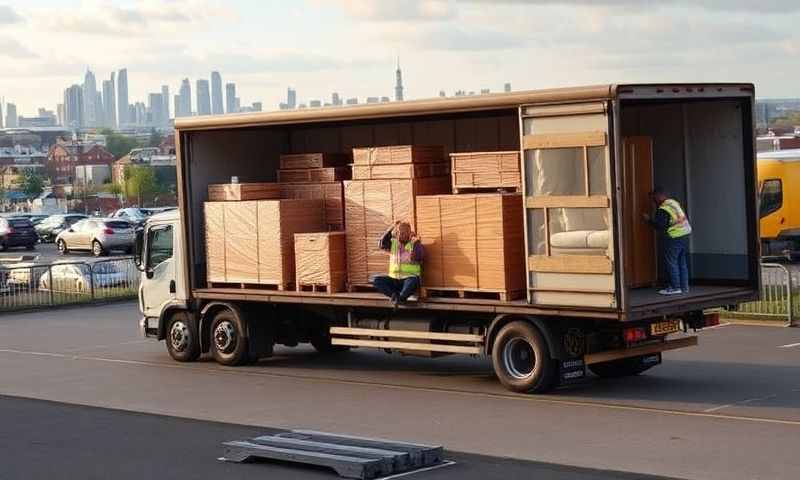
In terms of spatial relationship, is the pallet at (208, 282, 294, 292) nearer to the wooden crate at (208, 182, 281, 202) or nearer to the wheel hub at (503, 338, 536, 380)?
the wooden crate at (208, 182, 281, 202)

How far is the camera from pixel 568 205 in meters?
15.8

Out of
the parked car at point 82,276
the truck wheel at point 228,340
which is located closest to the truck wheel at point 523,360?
the truck wheel at point 228,340

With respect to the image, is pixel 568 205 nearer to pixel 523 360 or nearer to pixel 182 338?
pixel 523 360

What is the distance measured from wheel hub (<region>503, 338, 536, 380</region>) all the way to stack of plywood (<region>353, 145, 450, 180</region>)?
9.21ft

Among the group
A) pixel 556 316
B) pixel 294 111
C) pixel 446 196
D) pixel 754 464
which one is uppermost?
pixel 294 111

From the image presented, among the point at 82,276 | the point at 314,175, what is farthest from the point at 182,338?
the point at 82,276

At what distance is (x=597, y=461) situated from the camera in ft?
40.6

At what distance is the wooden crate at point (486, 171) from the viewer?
1698 centimetres

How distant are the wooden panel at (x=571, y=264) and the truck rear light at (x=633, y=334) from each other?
40.3 inches

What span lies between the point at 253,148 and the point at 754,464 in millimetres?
11415

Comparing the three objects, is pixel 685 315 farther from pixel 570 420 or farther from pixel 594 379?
pixel 570 420

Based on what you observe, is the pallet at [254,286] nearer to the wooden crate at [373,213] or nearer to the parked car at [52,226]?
the wooden crate at [373,213]

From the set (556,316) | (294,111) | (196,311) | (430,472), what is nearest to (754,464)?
(430,472)

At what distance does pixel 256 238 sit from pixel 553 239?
530 cm
